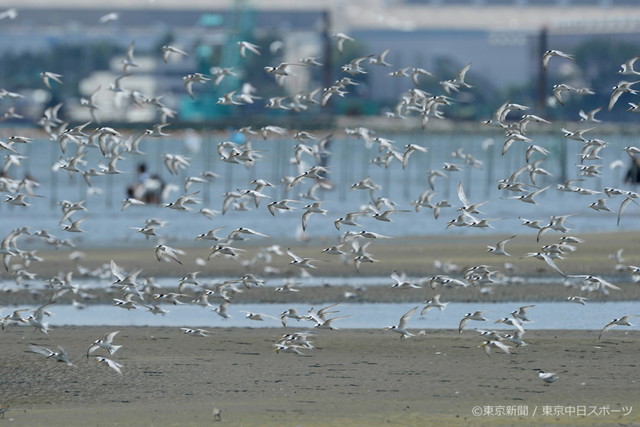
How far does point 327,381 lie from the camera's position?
18.9 meters

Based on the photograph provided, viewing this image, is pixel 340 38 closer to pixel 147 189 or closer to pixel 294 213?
pixel 147 189

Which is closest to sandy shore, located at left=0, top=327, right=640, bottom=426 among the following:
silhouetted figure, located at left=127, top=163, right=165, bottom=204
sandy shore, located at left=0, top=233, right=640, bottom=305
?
sandy shore, located at left=0, top=233, right=640, bottom=305

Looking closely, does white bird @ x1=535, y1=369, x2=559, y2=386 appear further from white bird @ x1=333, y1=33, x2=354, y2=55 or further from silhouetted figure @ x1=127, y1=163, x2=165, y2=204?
silhouetted figure @ x1=127, y1=163, x2=165, y2=204

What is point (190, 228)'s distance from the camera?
49344 millimetres

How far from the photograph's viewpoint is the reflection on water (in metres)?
24.7

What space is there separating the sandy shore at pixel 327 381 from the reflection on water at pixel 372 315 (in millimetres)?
1454

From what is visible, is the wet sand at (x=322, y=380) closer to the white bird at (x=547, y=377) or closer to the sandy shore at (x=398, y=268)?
the white bird at (x=547, y=377)

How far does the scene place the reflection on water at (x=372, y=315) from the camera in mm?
24734

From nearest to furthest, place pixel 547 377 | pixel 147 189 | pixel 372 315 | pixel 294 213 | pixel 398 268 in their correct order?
pixel 547 377 < pixel 372 315 < pixel 398 268 < pixel 147 189 < pixel 294 213

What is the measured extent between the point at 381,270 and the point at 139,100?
9.51 meters

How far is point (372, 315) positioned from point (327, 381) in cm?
750

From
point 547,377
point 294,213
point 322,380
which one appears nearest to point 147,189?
point 294,213

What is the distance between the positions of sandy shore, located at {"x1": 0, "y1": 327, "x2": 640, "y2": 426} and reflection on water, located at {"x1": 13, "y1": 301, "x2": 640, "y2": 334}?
1.45m

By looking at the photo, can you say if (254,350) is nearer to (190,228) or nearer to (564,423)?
(564,423)
